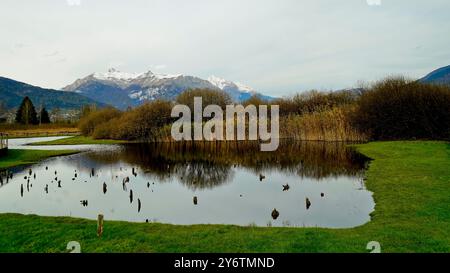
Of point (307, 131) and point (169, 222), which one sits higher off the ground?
point (307, 131)

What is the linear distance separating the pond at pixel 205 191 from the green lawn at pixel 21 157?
1.91 metres

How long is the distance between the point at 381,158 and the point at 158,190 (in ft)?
69.1

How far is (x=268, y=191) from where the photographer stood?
20969mm

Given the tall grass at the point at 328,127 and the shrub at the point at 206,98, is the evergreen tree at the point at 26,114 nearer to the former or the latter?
the shrub at the point at 206,98

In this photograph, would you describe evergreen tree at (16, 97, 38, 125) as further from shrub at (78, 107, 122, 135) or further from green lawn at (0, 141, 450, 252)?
green lawn at (0, 141, 450, 252)

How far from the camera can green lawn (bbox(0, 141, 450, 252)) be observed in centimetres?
1063

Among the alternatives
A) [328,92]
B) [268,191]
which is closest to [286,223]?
[268,191]

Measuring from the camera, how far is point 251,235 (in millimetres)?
11914

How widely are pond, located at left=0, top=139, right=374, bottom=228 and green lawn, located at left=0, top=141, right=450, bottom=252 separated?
1629 mm

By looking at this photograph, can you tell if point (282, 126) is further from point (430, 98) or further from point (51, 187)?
point (51, 187)

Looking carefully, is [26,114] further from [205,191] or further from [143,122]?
[205,191]

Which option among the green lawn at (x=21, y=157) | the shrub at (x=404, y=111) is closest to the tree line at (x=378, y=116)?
the shrub at (x=404, y=111)

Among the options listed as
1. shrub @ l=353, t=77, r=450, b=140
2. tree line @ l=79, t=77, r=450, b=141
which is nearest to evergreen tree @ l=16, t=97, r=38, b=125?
tree line @ l=79, t=77, r=450, b=141

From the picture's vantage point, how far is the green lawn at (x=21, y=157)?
32859mm
